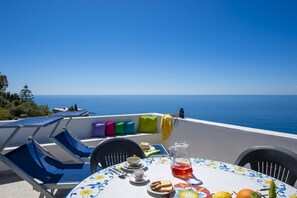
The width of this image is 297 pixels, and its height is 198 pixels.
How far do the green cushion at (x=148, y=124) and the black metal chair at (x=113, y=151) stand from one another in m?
3.47

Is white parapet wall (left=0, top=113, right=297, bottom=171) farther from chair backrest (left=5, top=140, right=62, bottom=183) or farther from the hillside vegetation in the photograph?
the hillside vegetation

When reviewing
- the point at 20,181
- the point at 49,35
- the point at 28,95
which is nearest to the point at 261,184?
the point at 20,181

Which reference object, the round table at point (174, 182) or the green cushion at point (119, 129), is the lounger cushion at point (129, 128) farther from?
the round table at point (174, 182)

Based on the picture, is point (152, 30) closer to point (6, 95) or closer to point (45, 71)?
point (45, 71)

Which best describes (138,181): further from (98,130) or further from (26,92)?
(26,92)

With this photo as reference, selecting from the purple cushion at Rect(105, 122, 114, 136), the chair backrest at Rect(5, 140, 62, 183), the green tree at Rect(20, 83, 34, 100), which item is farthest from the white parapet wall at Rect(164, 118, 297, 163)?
the green tree at Rect(20, 83, 34, 100)

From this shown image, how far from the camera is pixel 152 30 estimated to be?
1035 centimetres

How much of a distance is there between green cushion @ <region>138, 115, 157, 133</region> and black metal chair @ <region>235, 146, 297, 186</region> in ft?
12.6

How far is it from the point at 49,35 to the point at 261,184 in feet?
31.0

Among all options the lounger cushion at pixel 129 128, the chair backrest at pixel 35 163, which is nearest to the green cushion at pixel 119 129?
the lounger cushion at pixel 129 128

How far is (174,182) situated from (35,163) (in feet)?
6.98

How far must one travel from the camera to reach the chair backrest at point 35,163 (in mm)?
2408

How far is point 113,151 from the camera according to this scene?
6.63 ft

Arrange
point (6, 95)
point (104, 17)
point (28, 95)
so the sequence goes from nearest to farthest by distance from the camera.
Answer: point (104, 17)
point (6, 95)
point (28, 95)
